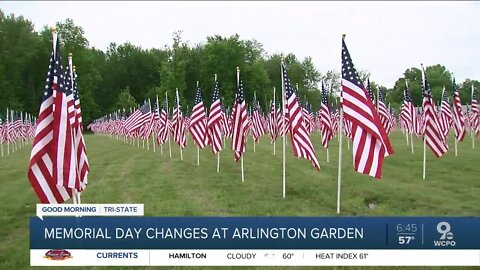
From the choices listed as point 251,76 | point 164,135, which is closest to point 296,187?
point 164,135

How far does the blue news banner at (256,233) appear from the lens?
7824mm

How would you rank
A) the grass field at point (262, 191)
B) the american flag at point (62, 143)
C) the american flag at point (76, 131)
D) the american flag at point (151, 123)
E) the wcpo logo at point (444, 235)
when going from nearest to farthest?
the wcpo logo at point (444, 235) → the american flag at point (62, 143) → the american flag at point (76, 131) → the grass field at point (262, 191) → the american flag at point (151, 123)

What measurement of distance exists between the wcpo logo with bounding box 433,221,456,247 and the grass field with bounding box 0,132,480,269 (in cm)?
492

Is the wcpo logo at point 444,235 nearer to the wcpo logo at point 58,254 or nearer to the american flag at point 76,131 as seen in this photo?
the wcpo logo at point 58,254

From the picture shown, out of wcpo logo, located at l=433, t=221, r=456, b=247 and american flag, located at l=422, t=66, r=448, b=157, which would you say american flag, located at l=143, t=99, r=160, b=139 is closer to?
american flag, located at l=422, t=66, r=448, b=157

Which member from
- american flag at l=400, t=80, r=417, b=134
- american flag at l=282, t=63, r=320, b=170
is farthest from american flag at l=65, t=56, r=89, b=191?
american flag at l=400, t=80, r=417, b=134

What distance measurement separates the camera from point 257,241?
795 cm

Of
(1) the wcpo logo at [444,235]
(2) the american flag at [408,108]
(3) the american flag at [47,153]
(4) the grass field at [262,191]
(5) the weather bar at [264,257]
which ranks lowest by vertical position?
(4) the grass field at [262,191]

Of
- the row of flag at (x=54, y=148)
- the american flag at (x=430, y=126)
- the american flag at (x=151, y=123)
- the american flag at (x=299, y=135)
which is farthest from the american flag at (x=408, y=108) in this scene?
the row of flag at (x=54, y=148)

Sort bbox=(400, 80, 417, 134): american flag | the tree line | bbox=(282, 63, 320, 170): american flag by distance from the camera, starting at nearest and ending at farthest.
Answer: bbox=(282, 63, 320, 170): american flag, bbox=(400, 80, 417, 134): american flag, the tree line

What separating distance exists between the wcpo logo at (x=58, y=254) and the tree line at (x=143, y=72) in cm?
7118

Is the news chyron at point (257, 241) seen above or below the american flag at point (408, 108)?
below

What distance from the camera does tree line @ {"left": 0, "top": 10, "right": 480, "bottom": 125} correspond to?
3760 inches

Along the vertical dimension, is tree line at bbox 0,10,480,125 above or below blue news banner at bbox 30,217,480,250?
above
